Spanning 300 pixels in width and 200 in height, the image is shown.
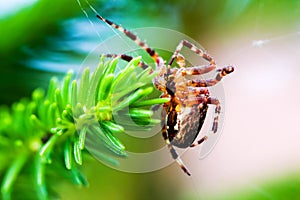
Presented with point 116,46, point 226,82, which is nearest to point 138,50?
point 116,46

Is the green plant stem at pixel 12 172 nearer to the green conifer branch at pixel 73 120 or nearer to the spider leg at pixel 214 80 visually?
the green conifer branch at pixel 73 120

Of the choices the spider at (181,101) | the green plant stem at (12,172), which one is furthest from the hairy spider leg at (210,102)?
the green plant stem at (12,172)

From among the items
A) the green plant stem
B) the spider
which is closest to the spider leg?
the spider

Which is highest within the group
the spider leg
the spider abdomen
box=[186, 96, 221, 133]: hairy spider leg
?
the spider leg

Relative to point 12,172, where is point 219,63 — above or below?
above

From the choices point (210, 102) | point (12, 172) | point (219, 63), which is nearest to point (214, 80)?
point (210, 102)

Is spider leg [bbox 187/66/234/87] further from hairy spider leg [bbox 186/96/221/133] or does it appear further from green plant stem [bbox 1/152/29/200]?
green plant stem [bbox 1/152/29/200]

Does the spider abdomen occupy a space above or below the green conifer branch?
below

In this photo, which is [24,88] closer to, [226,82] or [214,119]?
[214,119]

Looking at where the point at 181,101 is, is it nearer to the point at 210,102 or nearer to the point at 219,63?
the point at 210,102
